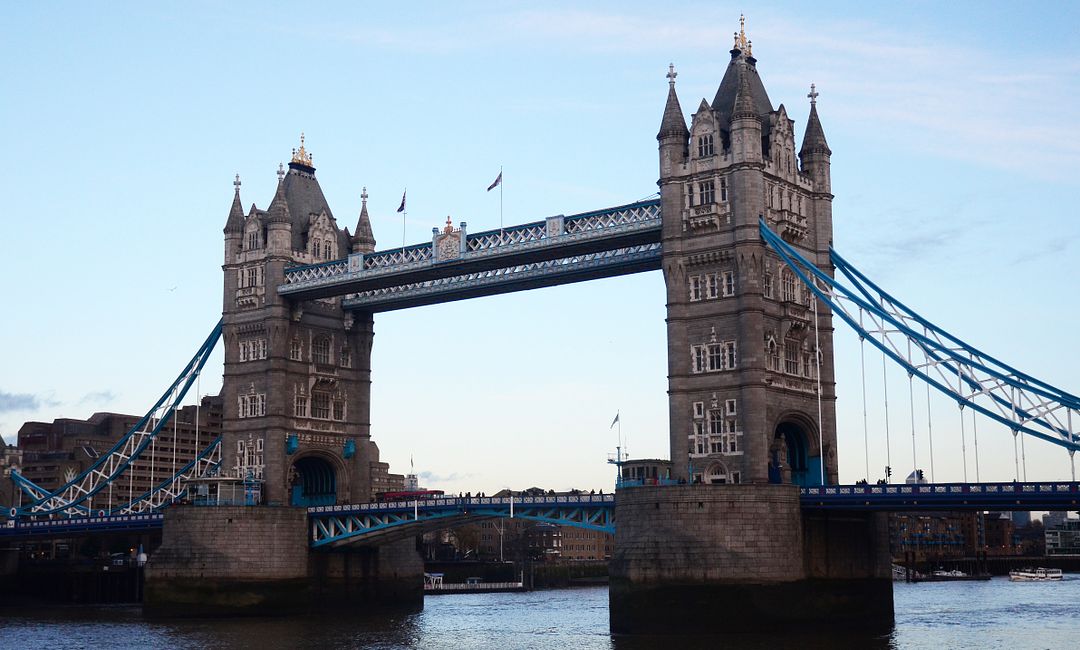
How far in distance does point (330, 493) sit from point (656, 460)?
64484 millimetres

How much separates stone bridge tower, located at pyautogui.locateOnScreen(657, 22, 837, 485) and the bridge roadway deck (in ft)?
15.7

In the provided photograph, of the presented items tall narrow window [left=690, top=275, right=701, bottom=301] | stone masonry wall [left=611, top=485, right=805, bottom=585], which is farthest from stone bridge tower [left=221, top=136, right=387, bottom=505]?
stone masonry wall [left=611, top=485, right=805, bottom=585]

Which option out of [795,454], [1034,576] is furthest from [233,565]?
[1034,576]

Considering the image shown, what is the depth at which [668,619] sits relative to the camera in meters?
69.6

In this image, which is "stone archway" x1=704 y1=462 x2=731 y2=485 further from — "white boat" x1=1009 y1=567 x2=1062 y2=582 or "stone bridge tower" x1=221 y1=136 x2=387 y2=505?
"white boat" x1=1009 y1=567 x2=1062 y2=582

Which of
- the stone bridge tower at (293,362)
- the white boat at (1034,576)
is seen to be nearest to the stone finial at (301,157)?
the stone bridge tower at (293,362)

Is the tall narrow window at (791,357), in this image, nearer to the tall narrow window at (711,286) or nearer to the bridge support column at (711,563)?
the tall narrow window at (711,286)

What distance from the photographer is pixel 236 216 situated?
→ 343 feet

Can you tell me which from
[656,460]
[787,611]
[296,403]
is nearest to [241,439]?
[296,403]

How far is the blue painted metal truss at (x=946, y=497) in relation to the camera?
66.3 meters

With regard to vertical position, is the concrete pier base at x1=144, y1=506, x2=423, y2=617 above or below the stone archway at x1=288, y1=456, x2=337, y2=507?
below

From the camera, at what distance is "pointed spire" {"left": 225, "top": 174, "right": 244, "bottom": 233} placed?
10381 centimetres

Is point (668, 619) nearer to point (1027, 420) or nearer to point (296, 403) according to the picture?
point (1027, 420)

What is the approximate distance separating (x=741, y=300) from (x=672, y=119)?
11.9 m
